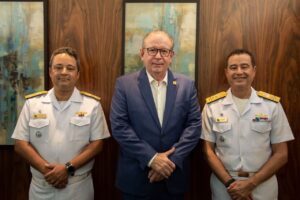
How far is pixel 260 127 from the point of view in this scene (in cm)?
207

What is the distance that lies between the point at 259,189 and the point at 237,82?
2.48 feet

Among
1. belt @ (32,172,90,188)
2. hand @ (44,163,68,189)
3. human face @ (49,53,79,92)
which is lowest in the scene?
belt @ (32,172,90,188)

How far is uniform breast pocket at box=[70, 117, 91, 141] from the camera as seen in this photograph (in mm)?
2104

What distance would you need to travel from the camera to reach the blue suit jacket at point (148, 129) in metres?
1.91

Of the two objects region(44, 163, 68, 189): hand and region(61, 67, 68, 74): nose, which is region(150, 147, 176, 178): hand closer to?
region(44, 163, 68, 189): hand

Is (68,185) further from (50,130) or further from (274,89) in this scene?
(274,89)

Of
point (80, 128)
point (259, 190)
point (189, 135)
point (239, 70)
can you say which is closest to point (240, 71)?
point (239, 70)

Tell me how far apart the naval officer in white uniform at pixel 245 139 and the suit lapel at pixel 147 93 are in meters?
0.46

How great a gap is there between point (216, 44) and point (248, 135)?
2.63 feet

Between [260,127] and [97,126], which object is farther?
[97,126]

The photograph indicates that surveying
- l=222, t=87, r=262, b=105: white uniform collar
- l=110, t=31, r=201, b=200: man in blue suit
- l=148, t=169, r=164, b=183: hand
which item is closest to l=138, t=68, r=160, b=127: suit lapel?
l=110, t=31, r=201, b=200: man in blue suit

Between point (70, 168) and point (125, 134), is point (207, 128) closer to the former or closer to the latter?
point (125, 134)

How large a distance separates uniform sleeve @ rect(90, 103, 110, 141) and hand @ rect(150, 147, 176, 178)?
530 mm

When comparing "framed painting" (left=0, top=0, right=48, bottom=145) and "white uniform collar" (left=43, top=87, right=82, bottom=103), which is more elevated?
"framed painting" (left=0, top=0, right=48, bottom=145)
